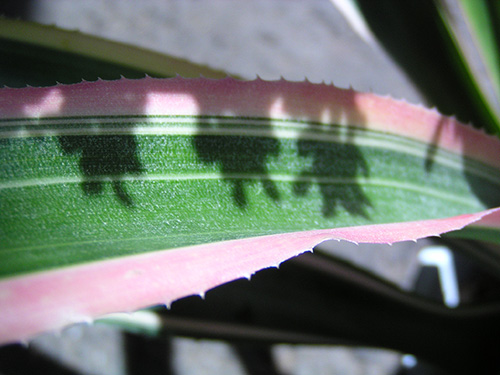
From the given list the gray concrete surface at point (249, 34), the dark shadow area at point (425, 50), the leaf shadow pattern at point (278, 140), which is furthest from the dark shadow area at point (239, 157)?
the gray concrete surface at point (249, 34)

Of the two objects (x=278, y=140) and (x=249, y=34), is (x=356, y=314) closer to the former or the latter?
(x=278, y=140)

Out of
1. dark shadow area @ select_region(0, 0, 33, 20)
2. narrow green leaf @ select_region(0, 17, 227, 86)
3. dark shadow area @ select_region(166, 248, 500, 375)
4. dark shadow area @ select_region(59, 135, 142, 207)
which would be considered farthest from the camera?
dark shadow area @ select_region(0, 0, 33, 20)

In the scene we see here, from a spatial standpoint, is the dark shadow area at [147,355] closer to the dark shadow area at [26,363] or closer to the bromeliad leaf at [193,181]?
the dark shadow area at [26,363]

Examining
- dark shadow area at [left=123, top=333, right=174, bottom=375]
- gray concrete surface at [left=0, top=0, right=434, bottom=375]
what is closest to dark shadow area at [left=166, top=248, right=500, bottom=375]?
dark shadow area at [left=123, top=333, right=174, bottom=375]

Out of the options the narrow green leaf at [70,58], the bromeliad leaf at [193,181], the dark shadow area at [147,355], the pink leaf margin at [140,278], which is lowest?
the dark shadow area at [147,355]

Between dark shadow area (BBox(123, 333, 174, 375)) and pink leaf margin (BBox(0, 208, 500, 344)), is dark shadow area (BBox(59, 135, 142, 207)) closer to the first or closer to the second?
pink leaf margin (BBox(0, 208, 500, 344))

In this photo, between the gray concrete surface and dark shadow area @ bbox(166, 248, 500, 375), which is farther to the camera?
the gray concrete surface

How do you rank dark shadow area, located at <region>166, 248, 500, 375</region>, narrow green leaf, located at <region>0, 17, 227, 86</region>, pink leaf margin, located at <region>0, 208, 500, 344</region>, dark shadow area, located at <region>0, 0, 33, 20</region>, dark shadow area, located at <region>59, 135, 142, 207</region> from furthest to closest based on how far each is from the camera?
dark shadow area, located at <region>0, 0, 33, 20</region> → dark shadow area, located at <region>166, 248, 500, 375</region> → narrow green leaf, located at <region>0, 17, 227, 86</region> → dark shadow area, located at <region>59, 135, 142, 207</region> → pink leaf margin, located at <region>0, 208, 500, 344</region>
